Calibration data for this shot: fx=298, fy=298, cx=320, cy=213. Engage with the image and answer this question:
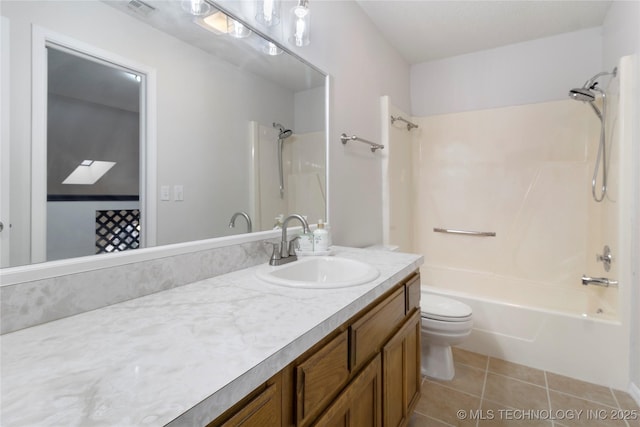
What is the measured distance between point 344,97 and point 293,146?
602mm

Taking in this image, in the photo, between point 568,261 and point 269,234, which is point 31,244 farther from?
point 568,261

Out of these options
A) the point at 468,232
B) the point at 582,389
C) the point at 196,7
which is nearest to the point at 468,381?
the point at 582,389

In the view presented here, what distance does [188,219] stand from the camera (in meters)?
1.06

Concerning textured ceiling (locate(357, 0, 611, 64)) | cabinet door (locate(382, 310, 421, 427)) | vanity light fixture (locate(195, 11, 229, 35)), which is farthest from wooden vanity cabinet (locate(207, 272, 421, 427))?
textured ceiling (locate(357, 0, 611, 64))

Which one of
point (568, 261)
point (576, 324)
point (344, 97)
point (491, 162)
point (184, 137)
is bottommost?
point (576, 324)

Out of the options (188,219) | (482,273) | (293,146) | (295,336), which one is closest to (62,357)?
(295,336)

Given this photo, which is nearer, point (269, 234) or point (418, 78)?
point (269, 234)

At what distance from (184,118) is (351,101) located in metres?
1.24

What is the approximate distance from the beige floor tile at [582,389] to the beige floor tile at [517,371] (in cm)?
5

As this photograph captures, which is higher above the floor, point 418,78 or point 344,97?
point 418,78

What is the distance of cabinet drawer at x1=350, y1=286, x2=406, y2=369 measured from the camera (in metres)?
0.89

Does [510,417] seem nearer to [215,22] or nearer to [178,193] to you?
[178,193]

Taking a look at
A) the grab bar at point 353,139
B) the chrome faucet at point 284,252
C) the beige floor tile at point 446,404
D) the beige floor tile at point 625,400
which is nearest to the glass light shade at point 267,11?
the grab bar at point 353,139

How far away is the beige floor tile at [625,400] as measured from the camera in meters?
1.60
